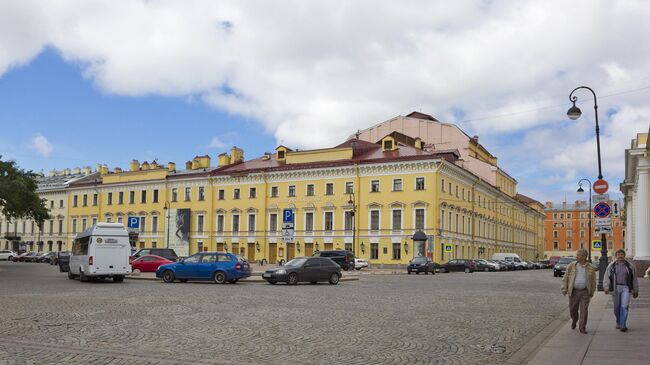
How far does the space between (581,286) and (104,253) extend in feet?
76.6

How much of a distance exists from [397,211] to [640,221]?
28.2 meters

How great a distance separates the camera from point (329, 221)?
223 feet

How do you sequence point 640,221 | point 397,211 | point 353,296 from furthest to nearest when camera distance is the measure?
point 397,211 → point 640,221 → point 353,296

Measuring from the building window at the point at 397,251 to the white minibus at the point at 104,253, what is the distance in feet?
121

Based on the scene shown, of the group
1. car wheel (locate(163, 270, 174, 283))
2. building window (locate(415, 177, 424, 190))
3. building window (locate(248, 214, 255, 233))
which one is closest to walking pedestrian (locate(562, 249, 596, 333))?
car wheel (locate(163, 270, 174, 283))

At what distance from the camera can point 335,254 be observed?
51562mm

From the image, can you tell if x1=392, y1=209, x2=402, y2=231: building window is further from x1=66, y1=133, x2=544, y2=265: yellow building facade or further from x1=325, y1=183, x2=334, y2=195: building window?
x1=325, y1=183, x2=334, y2=195: building window

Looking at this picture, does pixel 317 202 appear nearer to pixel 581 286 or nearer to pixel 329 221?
pixel 329 221

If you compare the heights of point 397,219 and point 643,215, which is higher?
point 643,215

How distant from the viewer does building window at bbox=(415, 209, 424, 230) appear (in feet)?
205

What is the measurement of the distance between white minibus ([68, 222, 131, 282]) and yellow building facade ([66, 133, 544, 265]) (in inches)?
1263

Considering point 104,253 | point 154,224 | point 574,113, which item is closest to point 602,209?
point 574,113

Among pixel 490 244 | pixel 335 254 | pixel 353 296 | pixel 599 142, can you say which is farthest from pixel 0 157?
pixel 490 244

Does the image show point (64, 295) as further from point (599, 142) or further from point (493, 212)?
point (493, 212)
